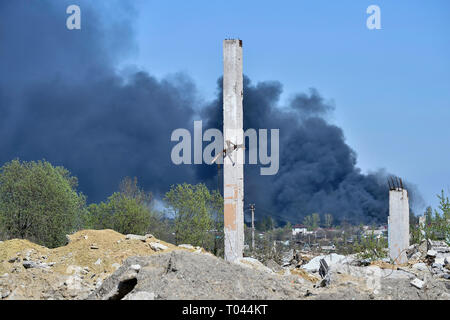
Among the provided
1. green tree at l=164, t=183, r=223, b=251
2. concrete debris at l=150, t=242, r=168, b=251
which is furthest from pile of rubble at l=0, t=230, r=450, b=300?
green tree at l=164, t=183, r=223, b=251

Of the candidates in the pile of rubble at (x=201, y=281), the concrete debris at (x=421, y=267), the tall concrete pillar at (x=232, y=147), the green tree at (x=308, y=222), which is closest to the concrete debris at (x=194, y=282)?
the pile of rubble at (x=201, y=281)

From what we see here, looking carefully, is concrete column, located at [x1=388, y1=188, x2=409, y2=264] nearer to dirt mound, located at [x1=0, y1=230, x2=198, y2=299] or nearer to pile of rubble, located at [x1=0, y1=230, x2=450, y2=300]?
pile of rubble, located at [x1=0, y1=230, x2=450, y2=300]

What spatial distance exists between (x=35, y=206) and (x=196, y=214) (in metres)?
7.61

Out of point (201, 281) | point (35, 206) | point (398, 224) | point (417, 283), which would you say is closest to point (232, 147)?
point (398, 224)

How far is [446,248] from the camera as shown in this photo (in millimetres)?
18219

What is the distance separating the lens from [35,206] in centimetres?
2353

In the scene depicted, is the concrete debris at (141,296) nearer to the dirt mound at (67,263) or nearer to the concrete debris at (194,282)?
the concrete debris at (194,282)

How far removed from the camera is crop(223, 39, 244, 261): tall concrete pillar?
51.6 ft

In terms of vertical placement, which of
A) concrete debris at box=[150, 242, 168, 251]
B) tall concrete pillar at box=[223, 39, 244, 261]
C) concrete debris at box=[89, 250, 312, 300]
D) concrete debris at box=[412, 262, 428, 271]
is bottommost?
concrete debris at box=[412, 262, 428, 271]

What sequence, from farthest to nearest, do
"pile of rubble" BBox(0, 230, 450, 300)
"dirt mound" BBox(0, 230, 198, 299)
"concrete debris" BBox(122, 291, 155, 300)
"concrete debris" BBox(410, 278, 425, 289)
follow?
"dirt mound" BBox(0, 230, 198, 299) < "concrete debris" BBox(410, 278, 425, 289) < "pile of rubble" BBox(0, 230, 450, 300) < "concrete debris" BBox(122, 291, 155, 300)

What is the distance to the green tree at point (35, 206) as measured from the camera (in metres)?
23.4

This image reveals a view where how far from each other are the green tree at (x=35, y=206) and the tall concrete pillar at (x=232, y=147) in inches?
455

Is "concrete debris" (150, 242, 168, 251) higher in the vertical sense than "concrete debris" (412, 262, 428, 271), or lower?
higher

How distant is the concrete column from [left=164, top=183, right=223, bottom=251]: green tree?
8721mm
